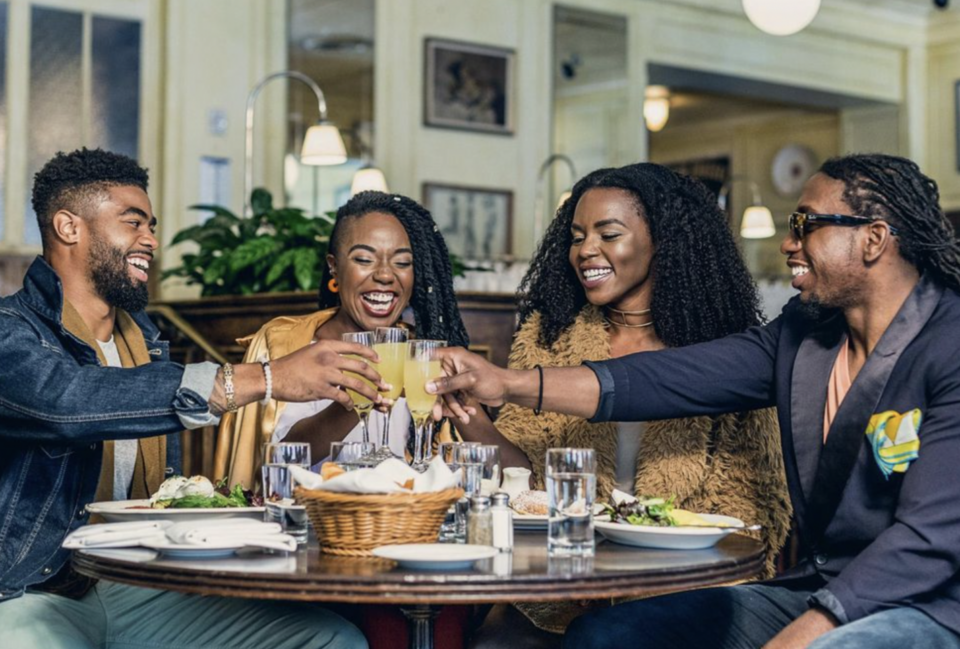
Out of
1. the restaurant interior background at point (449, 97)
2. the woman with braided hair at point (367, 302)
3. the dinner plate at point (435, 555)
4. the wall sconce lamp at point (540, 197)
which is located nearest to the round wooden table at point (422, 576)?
the dinner plate at point (435, 555)

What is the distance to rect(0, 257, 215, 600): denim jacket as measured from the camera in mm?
2404

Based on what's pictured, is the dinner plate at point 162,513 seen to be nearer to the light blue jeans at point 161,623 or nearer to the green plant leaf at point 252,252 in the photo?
the light blue jeans at point 161,623

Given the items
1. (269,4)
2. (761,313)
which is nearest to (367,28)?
(269,4)

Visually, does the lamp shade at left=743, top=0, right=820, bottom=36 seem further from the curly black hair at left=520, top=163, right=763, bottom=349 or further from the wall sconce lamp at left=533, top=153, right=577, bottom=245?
the curly black hair at left=520, top=163, right=763, bottom=349

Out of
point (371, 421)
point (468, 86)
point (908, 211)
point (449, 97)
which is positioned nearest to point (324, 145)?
point (449, 97)

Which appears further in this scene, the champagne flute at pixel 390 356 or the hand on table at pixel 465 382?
the hand on table at pixel 465 382

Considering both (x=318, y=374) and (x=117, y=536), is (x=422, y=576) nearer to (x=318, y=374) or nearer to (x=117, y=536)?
(x=117, y=536)

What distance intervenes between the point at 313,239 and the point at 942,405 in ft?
11.8

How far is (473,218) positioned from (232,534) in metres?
7.23

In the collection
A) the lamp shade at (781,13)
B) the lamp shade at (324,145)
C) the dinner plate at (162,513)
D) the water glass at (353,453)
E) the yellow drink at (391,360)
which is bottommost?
the dinner plate at (162,513)

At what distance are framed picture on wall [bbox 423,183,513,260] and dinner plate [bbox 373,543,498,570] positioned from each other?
6.92 m

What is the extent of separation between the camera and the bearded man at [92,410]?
2.41 m

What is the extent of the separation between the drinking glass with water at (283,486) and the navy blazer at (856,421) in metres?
0.81

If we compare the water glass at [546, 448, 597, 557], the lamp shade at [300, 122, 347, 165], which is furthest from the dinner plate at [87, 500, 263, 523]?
the lamp shade at [300, 122, 347, 165]
